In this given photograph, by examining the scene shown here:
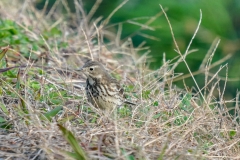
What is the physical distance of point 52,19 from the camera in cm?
946

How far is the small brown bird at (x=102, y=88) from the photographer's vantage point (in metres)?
6.00

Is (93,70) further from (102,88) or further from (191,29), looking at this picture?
(191,29)

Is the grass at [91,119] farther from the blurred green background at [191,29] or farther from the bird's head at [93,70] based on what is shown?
the blurred green background at [191,29]

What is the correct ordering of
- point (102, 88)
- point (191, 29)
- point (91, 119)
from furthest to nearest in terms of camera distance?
point (191, 29) < point (102, 88) < point (91, 119)

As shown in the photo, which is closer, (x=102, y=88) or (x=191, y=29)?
(x=102, y=88)

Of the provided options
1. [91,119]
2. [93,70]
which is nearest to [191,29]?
[93,70]

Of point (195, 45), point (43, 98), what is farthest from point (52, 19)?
point (43, 98)

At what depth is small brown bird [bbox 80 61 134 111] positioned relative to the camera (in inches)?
236

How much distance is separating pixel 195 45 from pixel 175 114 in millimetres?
6426

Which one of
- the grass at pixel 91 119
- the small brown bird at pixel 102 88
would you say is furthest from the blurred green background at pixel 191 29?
the small brown bird at pixel 102 88

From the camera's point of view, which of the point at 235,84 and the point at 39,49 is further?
the point at 235,84

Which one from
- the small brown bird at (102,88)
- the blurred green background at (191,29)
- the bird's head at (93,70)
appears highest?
the bird's head at (93,70)

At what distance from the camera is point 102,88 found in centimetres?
609

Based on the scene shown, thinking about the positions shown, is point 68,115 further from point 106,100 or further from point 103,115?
point 106,100
